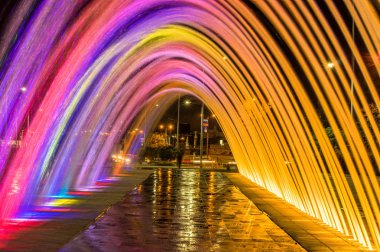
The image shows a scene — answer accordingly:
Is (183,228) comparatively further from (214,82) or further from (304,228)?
(214,82)

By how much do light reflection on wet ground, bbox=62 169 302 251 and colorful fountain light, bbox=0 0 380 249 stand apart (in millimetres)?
1583

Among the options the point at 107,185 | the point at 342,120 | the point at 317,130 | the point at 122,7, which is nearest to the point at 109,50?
the point at 122,7

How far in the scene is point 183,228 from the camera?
41.4 ft

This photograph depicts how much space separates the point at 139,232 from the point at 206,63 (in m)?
20.7

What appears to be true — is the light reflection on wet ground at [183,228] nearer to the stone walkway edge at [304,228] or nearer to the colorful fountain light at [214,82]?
the stone walkway edge at [304,228]

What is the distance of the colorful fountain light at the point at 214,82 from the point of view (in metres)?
12.3

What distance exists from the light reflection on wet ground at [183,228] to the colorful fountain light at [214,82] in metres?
1.58

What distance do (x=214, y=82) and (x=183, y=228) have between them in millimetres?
20985

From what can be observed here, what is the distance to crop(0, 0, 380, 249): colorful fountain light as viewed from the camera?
12266mm

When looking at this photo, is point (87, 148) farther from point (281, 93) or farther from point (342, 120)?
point (342, 120)

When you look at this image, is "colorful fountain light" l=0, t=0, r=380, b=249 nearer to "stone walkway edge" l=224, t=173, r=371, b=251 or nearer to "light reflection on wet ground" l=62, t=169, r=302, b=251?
"stone walkway edge" l=224, t=173, r=371, b=251

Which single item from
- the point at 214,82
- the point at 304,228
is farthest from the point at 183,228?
the point at 214,82

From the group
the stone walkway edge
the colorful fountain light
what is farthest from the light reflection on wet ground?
the colorful fountain light

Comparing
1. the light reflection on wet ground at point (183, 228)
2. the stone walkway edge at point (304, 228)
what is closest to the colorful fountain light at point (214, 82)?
the stone walkway edge at point (304, 228)
